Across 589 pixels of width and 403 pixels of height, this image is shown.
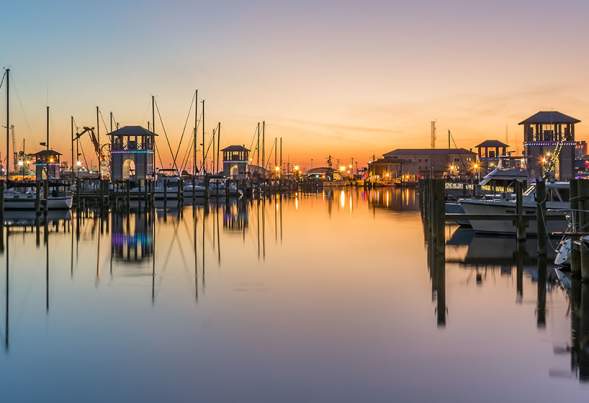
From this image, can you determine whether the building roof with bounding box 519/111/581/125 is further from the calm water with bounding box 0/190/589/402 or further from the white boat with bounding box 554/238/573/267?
the white boat with bounding box 554/238/573/267

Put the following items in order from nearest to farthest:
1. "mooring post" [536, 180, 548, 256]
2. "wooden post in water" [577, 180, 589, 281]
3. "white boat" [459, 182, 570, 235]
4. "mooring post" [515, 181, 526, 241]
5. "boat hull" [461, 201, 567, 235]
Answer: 1. "wooden post in water" [577, 180, 589, 281]
2. "mooring post" [536, 180, 548, 256]
3. "mooring post" [515, 181, 526, 241]
4. "boat hull" [461, 201, 567, 235]
5. "white boat" [459, 182, 570, 235]

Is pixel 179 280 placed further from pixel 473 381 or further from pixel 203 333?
pixel 473 381

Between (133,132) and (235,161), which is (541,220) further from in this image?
(235,161)

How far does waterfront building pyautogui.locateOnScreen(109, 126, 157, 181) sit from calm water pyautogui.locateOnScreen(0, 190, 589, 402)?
52.8 m

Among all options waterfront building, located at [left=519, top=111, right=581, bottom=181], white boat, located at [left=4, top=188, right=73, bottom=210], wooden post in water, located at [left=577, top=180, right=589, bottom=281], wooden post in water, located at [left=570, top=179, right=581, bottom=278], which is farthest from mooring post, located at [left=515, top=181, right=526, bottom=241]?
waterfront building, located at [left=519, top=111, right=581, bottom=181]

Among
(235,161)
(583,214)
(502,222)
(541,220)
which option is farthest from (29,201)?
(235,161)

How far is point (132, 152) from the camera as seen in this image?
80.5 m

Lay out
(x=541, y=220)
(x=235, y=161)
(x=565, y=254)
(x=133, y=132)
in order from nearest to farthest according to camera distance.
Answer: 1. (x=565, y=254)
2. (x=541, y=220)
3. (x=133, y=132)
4. (x=235, y=161)

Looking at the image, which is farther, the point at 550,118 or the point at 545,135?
the point at 550,118

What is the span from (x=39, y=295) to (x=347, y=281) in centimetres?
937

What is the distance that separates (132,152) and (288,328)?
230 feet

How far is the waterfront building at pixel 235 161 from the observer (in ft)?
386

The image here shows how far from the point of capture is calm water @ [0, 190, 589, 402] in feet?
33.3

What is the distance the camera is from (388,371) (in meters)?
10.9
